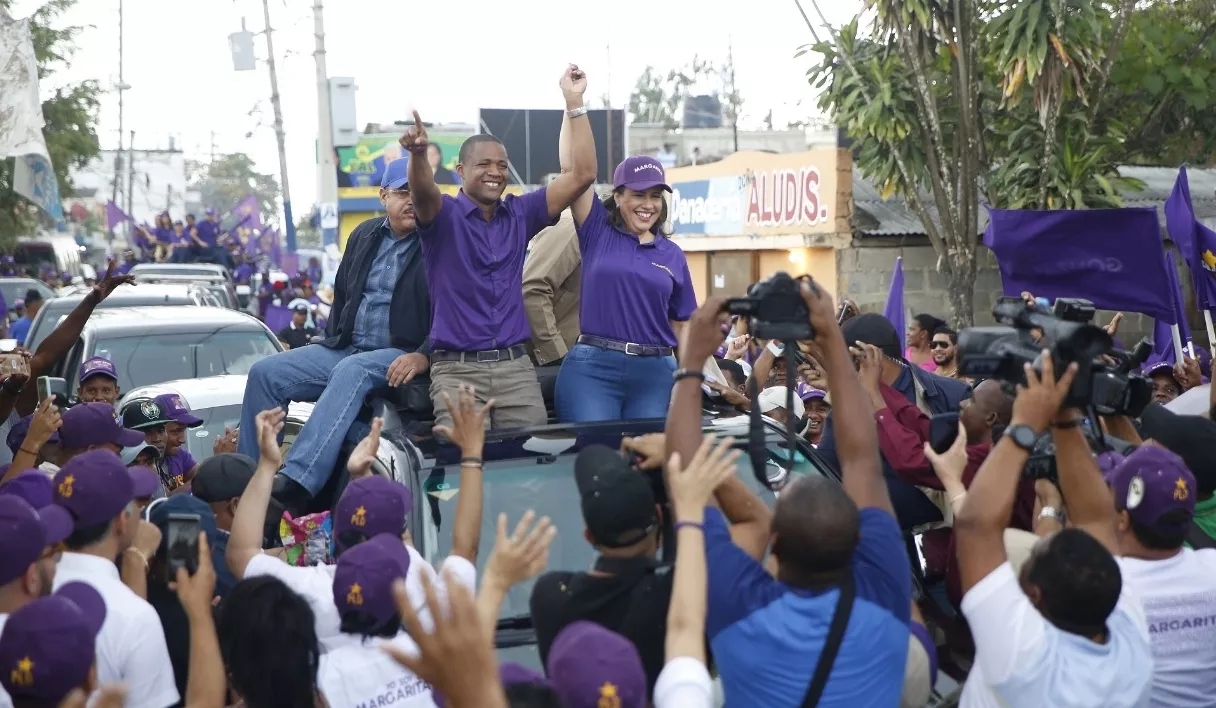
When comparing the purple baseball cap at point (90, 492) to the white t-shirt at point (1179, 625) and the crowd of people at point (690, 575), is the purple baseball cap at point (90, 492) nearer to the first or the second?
the crowd of people at point (690, 575)

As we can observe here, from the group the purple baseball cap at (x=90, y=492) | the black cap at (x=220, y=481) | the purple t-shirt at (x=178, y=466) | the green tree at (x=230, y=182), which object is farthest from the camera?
the green tree at (x=230, y=182)

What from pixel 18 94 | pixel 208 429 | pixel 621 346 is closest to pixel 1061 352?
pixel 621 346

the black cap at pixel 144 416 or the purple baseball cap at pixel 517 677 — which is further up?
the purple baseball cap at pixel 517 677

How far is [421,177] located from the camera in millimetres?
5168

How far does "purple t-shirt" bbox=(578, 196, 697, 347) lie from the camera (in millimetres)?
5777

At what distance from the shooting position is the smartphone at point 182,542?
12.0 ft

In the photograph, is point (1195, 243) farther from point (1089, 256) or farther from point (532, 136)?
point (532, 136)

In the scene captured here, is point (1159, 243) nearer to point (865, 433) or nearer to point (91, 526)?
point (865, 433)

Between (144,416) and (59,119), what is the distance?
25.3 m

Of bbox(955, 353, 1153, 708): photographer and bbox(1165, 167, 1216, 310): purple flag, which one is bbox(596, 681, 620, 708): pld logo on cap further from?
bbox(1165, 167, 1216, 310): purple flag

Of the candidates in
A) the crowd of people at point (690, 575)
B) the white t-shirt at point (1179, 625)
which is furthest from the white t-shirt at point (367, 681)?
the white t-shirt at point (1179, 625)

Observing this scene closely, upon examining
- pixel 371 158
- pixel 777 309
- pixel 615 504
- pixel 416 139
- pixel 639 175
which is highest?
pixel 371 158

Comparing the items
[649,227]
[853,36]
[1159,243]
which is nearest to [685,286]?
[649,227]

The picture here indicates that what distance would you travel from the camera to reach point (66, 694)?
113 inches
